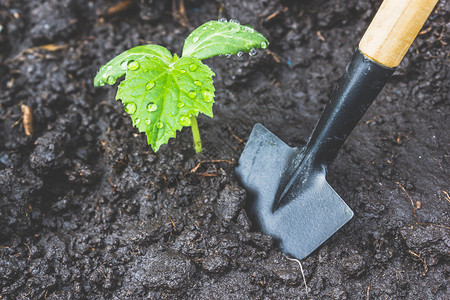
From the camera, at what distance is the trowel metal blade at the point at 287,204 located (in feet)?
5.74

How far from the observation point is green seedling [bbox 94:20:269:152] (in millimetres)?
1557

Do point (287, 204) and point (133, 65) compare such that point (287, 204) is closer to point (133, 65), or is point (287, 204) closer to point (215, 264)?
point (215, 264)

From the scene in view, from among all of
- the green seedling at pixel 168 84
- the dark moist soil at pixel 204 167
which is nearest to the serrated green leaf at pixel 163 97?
the green seedling at pixel 168 84

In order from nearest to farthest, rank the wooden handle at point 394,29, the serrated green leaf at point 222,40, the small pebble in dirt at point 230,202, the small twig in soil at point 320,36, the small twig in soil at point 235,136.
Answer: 1. the wooden handle at point 394,29
2. the serrated green leaf at point 222,40
3. the small pebble in dirt at point 230,202
4. the small twig in soil at point 235,136
5. the small twig in soil at point 320,36

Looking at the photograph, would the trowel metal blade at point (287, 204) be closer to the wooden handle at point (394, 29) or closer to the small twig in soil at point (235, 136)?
the small twig in soil at point (235, 136)

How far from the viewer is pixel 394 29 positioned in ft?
4.59

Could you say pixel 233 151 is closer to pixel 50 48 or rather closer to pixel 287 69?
pixel 287 69

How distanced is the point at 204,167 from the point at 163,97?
561 mm

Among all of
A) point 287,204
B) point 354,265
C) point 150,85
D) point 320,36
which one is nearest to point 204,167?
point 287,204

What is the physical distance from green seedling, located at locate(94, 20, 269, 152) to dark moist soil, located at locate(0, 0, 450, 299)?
494 millimetres

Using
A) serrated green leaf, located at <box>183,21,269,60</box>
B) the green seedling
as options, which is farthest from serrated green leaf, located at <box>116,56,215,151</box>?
serrated green leaf, located at <box>183,21,269,60</box>

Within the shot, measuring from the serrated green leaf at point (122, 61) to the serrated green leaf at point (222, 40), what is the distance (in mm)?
120

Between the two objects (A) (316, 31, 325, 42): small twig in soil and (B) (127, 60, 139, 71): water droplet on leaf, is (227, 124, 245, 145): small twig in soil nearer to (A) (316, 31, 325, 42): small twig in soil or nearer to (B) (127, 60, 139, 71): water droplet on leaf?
(B) (127, 60, 139, 71): water droplet on leaf

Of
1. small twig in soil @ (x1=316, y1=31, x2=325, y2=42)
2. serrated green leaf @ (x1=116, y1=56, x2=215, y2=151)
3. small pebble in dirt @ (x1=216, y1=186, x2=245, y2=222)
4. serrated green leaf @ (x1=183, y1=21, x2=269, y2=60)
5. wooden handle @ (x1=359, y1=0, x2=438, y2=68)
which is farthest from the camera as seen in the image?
small twig in soil @ (x1=316, y1=31, x2=325, y2=42)
